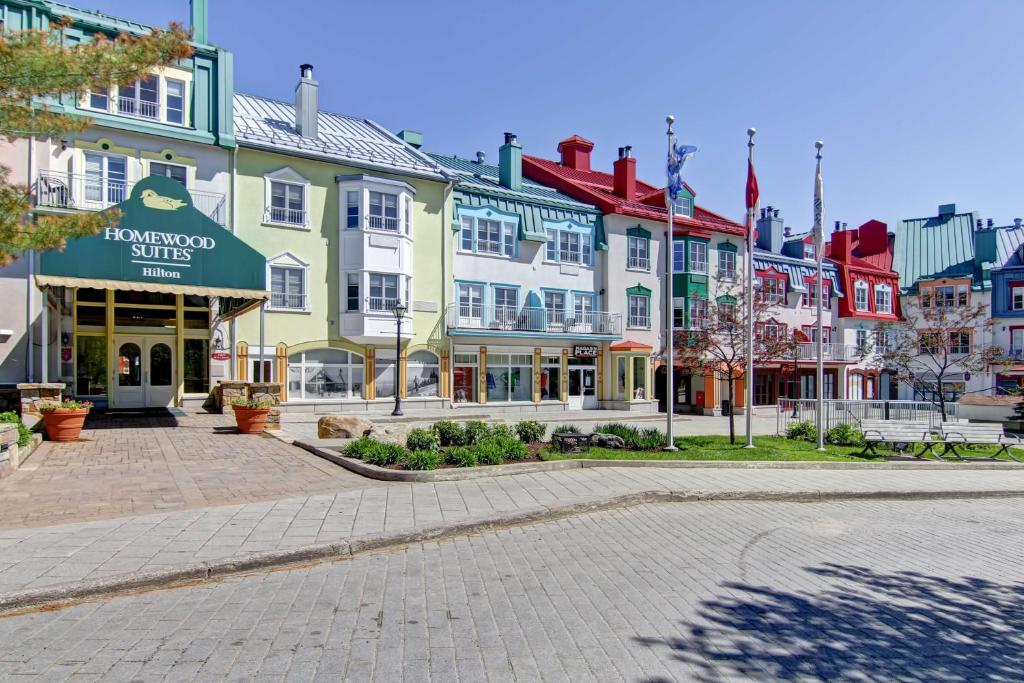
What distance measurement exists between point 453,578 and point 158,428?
13652mm

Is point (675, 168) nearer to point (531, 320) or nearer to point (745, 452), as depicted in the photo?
point (745, 452)

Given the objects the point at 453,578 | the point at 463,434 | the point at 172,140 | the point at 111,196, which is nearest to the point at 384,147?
the point at 172,140

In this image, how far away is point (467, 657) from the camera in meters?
4.54

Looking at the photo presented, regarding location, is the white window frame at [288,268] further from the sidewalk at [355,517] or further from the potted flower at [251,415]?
the sidewalk at [355,517]

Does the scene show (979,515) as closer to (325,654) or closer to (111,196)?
(325,654)

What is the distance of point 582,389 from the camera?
34.8 meters

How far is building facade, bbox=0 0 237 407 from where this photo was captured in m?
20.8

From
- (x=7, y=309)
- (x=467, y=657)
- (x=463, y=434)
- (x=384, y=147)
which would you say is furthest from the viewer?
(x=384, y=147)

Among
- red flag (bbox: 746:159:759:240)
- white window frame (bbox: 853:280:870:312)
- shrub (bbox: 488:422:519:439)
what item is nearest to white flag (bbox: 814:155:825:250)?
red flag (bbox: 746:159:759:240)

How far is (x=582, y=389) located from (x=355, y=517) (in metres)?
27.2

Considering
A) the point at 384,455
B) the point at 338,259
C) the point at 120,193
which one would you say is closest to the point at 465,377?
the point at 338,259

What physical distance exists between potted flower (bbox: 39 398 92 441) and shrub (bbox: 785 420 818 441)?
17879 millimetres

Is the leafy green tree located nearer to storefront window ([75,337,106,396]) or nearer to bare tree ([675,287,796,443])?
storefront window ([75,337,106,396])

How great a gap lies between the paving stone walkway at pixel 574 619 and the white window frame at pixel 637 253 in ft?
94.4
